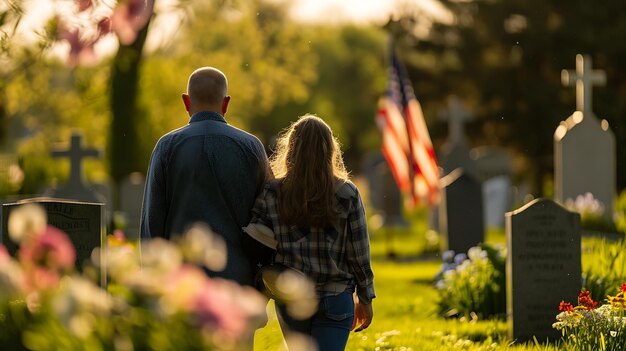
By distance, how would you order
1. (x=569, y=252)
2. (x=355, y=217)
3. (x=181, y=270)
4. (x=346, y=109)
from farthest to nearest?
(x=346, y=109)
(x=569, y=252)
(x=355, y=217)
(x=181, y=270)

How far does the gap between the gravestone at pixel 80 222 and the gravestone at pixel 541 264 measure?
10.5 ft

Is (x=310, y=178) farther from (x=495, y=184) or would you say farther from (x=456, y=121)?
(x=495, y=184)

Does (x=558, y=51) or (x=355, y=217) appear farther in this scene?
(x=558, y=51)

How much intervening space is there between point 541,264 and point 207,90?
378cm

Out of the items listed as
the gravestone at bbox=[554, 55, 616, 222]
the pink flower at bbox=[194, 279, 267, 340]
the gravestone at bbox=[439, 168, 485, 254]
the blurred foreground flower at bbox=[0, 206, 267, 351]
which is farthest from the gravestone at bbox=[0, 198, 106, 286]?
the gravestone at bbox=[554, 55, 616, 222]

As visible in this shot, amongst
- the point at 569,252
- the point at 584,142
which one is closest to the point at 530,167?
the point at 584,142

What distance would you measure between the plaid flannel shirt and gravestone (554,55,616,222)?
38.9 feet

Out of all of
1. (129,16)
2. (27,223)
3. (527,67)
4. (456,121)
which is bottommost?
(27,223)

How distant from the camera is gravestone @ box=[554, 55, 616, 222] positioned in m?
16.8

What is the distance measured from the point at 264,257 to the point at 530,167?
26.7 metres

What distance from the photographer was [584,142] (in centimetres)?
1694

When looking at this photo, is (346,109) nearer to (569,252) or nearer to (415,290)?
(415,290)

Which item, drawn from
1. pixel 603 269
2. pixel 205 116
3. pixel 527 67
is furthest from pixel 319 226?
pixel 527 67

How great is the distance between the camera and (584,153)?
1692cm
